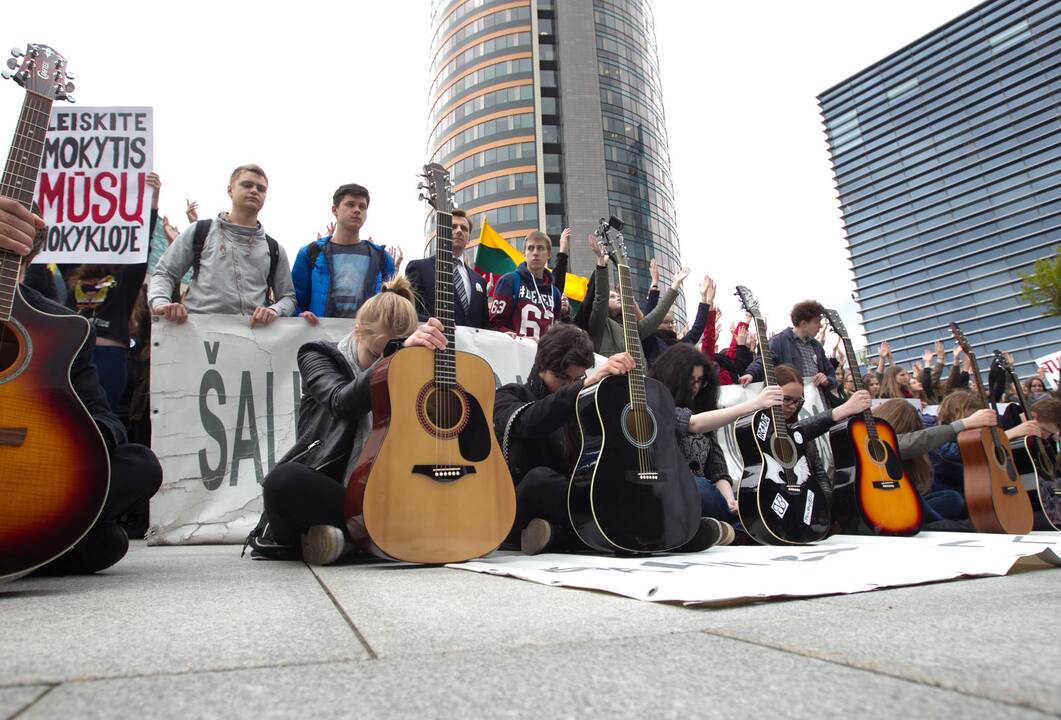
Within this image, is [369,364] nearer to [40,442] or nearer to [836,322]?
[40,442]

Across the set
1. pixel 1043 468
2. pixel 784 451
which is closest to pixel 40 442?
pixel 784 451

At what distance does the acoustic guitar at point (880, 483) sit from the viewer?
4.08m

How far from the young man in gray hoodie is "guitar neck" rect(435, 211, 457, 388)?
5.75 feet

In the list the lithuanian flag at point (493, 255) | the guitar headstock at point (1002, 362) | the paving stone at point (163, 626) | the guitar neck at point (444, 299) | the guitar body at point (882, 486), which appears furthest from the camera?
the lithuanian flag at point (493, 255)

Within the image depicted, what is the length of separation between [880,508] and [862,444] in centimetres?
43

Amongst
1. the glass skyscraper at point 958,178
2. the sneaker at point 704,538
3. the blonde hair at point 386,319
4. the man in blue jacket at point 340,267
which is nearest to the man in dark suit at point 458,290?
the man in blue jacket at point 340,267

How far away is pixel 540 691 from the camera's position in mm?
739

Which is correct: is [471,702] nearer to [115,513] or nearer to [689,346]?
[115,513]

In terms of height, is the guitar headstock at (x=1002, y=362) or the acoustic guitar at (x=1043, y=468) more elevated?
the guitar headstock at (x=1002, y=362)

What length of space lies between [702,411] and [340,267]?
2.89 m

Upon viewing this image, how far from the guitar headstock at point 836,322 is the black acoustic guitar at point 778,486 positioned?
2.24 m

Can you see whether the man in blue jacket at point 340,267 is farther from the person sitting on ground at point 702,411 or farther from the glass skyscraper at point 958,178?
the glass skyscraper at point 958,178

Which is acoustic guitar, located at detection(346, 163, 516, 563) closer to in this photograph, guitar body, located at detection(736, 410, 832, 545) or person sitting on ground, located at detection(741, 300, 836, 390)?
guitar body, located at detection(736, 410, 832, 545)

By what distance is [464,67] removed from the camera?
51.9 m
